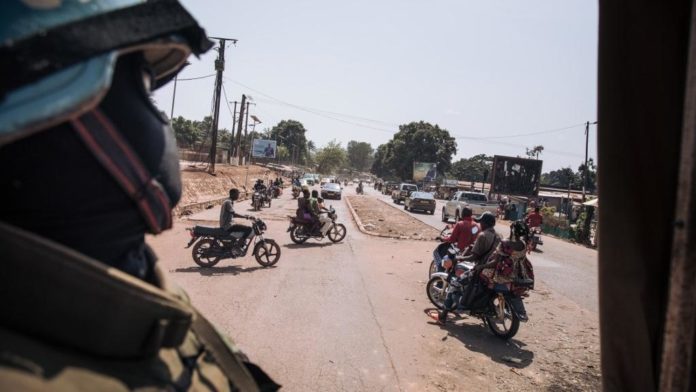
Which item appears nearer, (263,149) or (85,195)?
(85,195)

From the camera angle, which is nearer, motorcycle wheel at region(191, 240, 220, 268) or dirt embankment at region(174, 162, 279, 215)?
motorcycle wheel at region(191, 240, 220, 268)

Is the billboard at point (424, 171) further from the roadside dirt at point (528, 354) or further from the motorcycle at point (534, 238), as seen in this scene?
the roadside dirt at point (528, 354)

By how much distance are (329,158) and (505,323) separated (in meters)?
106

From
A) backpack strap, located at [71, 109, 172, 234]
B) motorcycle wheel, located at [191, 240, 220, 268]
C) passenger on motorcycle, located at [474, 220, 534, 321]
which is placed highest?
backpack strap, located at [71, 109, 172, 234]

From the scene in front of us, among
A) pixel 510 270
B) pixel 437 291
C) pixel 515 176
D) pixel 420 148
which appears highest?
pixel 420 148

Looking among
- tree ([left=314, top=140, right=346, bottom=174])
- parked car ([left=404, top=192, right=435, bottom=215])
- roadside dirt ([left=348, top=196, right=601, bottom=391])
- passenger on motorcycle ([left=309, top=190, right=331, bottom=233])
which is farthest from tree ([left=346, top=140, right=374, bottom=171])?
roadside dirt ([left=348, top=196, right=601, bottom=391])

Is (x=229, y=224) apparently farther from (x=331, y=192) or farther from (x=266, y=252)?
(x=331, y=192)

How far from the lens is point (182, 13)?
80cm

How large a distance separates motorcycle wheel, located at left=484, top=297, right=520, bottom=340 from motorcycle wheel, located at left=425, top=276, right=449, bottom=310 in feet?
2.75

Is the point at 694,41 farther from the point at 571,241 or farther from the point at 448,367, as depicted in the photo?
the point at 571,241

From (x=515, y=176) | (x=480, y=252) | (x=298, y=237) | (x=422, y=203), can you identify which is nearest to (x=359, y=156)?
(x=515, y=176)

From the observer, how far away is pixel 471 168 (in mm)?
95500

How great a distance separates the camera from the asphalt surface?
13.6ft

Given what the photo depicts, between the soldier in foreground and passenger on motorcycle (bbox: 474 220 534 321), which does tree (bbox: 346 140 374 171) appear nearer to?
passenger on motorcycle (bbox: 474 220 534 321)
